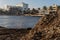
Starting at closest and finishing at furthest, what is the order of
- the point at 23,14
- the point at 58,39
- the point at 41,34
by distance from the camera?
the point at 58,39, the point at 41,34, the point at 23,14

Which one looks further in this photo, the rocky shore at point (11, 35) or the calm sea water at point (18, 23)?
the calm sea water at point (18, 23)

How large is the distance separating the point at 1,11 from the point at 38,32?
151 m

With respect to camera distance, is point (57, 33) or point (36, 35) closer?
point (57, 33)

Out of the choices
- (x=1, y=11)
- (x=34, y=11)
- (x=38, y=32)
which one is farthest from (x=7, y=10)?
(x=38, y=32)

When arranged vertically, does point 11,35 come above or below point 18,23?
above

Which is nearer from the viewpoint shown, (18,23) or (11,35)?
(11,35)

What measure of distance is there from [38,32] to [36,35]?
12cm

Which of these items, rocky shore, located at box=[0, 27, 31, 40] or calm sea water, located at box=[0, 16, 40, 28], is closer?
rocky shore, located at box=[0, 27, 31, 40]

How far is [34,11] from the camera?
14112 cm

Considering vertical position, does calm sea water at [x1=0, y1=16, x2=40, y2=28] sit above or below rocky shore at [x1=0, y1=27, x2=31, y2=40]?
below

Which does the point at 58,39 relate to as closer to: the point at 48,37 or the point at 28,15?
the point at 48,37

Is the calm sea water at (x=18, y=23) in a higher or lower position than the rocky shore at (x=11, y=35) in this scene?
lower

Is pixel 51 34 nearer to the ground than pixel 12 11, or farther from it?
farther from it

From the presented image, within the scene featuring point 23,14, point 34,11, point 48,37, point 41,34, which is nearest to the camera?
point 48,37
